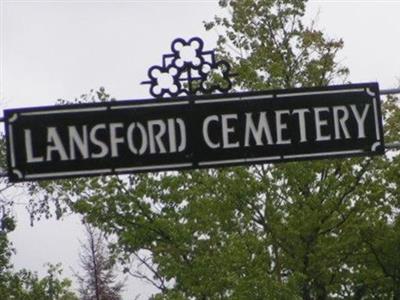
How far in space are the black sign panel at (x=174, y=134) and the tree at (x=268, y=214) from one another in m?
9.73

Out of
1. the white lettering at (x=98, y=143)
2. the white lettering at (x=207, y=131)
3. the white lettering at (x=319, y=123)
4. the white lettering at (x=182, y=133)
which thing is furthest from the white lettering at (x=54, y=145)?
the white lettering at (x=319, y=123)

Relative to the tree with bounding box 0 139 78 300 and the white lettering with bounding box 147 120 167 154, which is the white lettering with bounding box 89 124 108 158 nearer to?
the white lettering with bounding box 147 120 167 154

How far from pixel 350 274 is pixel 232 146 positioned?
13.5 metres

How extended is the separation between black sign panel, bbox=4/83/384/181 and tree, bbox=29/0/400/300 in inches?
383

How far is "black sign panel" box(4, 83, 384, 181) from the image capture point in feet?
19.2

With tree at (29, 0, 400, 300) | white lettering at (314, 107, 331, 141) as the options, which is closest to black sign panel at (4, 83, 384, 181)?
white lettering at (314, 107, 331, 141)

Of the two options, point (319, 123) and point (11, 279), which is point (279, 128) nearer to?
point (319, 123)

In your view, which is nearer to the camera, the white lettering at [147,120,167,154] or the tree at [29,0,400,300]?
the white lettering at [147,120,167,154]

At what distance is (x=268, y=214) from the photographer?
680 inches

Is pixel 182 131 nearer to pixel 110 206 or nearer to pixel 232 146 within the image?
pixel 232 146

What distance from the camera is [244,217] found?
17234 mm

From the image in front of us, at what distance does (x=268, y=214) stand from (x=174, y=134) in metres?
11.6

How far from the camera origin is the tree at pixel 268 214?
16.8 m

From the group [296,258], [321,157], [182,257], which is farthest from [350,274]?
[321,157]
